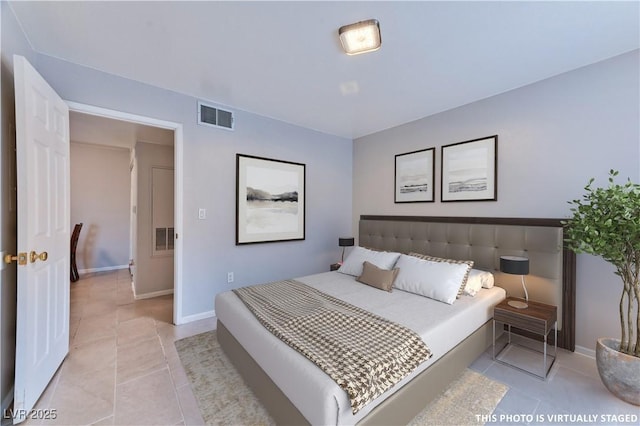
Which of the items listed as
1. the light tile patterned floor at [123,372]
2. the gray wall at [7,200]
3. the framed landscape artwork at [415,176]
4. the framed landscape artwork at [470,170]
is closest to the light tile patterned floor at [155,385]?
the light tile patterned floor at [123,372]

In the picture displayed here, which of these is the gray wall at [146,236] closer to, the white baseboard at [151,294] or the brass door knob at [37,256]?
the white baseboard at [151,294]

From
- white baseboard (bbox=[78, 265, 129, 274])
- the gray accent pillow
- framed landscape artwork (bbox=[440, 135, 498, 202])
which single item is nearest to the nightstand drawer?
the gray accent pillow

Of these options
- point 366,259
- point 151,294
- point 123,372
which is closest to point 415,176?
point 366,259

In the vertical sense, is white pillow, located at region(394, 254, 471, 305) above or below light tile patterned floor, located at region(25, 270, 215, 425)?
above

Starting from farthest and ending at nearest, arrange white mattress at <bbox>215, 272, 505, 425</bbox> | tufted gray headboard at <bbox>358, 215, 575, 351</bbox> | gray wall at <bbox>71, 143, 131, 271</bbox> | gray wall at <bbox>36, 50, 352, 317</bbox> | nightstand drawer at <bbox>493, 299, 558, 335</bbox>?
1. gray wall at <bbox>71, 143, 131, 271</bbox>
2. gray wall at <bbox>36, 50, 352, 317</bbox>
3. tufted gray headboard at <bbox>358, 215, 575, 351</bbox>
4. nightstand drawer at <bbox>493, 299, 558, 335</bbox>
5. white mattress at <bbox>215, 272, 505, 425</bbox>

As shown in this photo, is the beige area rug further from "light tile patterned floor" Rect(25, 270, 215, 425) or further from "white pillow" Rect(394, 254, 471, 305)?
"white pillow" Rect(394, 254, 471, 305)

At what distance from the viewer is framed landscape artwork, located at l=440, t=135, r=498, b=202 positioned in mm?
2840

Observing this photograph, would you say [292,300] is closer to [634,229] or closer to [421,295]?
[421,295]

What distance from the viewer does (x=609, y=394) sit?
6.04 ft

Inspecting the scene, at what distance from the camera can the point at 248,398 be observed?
5.83 feet

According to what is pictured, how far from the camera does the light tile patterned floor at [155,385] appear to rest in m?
1.66

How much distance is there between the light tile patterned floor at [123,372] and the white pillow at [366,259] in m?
1.76

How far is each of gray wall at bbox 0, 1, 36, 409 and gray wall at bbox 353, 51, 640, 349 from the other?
12.9 ft

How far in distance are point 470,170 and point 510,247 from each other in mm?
951
